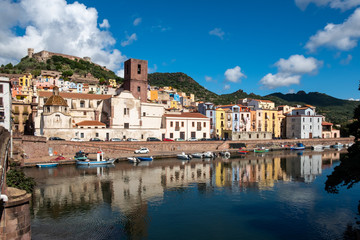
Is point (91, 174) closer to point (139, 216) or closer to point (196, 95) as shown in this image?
point (139, 216)

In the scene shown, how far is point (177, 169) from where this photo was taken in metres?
42.8

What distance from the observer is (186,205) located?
24625mm

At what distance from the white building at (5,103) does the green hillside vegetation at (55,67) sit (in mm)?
84901

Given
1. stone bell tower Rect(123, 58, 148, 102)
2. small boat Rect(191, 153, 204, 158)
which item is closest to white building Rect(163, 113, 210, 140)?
stone bell tower Rect(123, 58, 148, 102)

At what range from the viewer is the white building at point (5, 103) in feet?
125

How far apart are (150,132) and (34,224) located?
4151 cm

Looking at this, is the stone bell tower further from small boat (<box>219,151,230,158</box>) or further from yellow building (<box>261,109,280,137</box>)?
yellow building (<box>261,109,280,137</box>)

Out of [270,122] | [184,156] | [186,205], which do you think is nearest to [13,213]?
[186,205]

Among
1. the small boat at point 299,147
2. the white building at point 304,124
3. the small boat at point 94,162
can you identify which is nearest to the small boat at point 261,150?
the small boat at point 299,147

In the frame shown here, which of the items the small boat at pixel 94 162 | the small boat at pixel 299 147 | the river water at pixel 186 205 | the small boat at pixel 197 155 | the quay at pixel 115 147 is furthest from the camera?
the small boat at pixel 299 147

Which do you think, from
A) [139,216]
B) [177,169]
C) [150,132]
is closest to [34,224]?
[139,216]

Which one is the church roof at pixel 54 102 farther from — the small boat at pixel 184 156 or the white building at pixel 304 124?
the white building at pixel 304 124

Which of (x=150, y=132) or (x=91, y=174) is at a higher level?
(x=150, y=132)

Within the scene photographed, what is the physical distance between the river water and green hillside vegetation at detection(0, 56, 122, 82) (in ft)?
324
